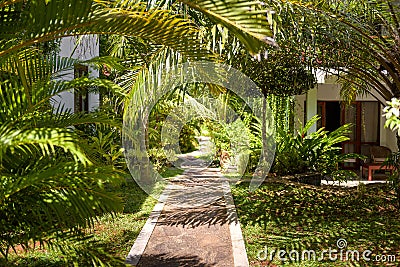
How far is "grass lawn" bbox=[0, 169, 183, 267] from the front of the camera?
5.29 metres

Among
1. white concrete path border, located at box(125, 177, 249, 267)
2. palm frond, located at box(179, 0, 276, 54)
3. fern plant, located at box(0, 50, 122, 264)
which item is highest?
palm frond, located at box(179, 0, 276, 54)

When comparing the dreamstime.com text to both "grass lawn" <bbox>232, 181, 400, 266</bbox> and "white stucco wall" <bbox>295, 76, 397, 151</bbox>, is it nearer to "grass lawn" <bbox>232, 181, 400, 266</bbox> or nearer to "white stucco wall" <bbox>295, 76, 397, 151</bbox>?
"grass lawn" <bbox>232, 181, 400, 266</bbox>

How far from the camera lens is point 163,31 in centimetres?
378

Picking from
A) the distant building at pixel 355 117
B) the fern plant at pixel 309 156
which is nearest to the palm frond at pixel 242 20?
the fern plant at pixel 309 156

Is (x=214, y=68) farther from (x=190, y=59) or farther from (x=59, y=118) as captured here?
(x=59, y=118)

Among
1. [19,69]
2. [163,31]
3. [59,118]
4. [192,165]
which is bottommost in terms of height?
[192,165]

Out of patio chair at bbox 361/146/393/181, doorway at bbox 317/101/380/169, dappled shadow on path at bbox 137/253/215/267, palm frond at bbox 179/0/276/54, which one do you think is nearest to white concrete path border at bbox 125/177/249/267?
dappled shadow on path at bbox 137/253/215/267

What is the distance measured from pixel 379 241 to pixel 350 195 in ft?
9.70

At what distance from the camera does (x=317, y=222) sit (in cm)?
698

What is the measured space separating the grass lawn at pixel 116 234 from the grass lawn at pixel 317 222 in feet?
5.12

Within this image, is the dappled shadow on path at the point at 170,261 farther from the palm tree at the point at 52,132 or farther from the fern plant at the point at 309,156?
the fern plant at the point at 309,156

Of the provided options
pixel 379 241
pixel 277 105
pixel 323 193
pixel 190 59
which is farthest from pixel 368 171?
pixel 190 59

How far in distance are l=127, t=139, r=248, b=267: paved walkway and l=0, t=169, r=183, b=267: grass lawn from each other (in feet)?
0.52

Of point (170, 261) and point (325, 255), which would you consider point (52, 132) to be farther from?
point (325, 255)
